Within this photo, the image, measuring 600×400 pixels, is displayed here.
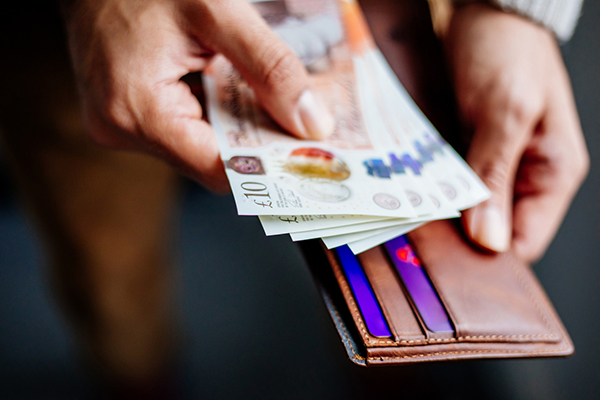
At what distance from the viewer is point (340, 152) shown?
2.19 ft

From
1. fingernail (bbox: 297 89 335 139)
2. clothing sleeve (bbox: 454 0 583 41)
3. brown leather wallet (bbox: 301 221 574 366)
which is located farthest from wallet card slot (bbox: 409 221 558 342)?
clothing sleeve (bbox: 454 0 583 41)

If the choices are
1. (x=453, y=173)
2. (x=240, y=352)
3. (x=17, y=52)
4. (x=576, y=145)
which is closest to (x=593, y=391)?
(x=576, y=145)

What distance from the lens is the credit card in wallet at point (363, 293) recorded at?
0.51 meters

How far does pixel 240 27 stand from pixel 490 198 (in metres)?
0.51

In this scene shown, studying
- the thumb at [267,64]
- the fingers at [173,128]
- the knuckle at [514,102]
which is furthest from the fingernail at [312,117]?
the knuckle at [514,102]

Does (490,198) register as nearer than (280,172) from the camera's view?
No

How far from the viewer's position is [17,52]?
835mm

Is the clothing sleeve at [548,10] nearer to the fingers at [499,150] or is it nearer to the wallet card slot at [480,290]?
the fingers at [499,150]

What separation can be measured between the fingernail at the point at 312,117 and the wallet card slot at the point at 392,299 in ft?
0.67

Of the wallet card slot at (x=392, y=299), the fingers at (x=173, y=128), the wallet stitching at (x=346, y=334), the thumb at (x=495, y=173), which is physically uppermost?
the fingers at (x=173, y=128)

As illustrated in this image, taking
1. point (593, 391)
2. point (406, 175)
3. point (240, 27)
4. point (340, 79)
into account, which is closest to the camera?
point (240, 27)

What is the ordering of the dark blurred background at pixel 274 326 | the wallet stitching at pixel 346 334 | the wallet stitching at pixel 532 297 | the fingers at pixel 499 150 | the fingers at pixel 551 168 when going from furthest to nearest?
the dark blurred background at pixel 274 326, the fingers at pixel 551 168, the fingers at pixel 499 150, the wallet stitching at pixel 532 297, the wallet stitching at pixel 346 334

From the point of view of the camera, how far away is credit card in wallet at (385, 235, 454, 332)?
55 centimetres

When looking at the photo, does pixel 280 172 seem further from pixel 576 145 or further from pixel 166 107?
pixel 576 145
